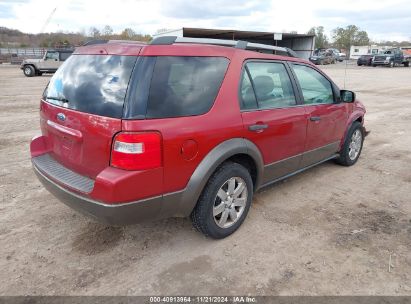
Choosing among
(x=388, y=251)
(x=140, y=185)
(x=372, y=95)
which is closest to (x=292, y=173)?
(x=388, y=251)

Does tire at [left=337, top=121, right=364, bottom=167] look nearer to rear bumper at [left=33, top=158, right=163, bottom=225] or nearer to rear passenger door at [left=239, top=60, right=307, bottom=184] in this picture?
rear passenger door at [left=239, top=60, right=307, bottom=184]

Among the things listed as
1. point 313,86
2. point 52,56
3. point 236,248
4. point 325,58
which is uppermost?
point 325,58

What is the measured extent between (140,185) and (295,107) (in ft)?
6.81

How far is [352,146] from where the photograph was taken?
5.21 metres

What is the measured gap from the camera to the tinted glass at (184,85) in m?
2.55

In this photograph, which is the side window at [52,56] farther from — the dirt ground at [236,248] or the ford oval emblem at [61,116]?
the ford oval emblem at [61,116]

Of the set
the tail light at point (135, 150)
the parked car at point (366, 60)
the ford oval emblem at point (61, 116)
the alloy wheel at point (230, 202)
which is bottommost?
the alloy wheel at point (230, 202)

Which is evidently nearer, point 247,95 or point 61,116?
point 61,116

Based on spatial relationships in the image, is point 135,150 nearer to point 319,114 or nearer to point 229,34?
point 319,114

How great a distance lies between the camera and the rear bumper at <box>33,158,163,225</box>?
250 cm

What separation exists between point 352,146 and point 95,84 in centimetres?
400

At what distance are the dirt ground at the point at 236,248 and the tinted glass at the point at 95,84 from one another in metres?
1.26

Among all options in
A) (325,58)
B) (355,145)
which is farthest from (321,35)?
(355,145)

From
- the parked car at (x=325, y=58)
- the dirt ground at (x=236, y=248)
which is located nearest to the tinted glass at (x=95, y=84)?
the dirt ground at (x=236, y=248)
